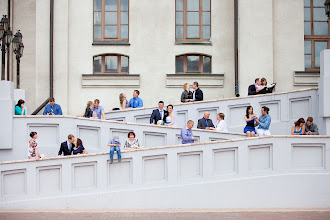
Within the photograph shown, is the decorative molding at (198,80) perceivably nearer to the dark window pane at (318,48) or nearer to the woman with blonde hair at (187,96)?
the dark window pane at (318,48)

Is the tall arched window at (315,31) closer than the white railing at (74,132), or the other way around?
the white railing at (74,132)

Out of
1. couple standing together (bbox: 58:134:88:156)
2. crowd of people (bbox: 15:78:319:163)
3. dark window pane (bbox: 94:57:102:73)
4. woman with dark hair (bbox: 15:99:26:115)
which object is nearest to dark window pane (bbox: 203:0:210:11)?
dark window pane (bbox: 94:57:102:73)

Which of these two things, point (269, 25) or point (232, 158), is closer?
point (232, 158)

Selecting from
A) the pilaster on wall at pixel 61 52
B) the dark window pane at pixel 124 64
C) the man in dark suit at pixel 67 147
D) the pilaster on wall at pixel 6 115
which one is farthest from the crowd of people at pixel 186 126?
the pilaster on wall at pixel 61 52

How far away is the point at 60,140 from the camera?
21156 millimetres

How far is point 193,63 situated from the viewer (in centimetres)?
2923

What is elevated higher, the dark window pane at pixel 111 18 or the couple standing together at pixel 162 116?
the dark window pane at pixel 111 18

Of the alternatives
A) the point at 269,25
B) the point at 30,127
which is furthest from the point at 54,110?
the point at 269,25

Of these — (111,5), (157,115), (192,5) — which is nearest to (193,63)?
(192,5)

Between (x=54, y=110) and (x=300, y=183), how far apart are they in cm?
899

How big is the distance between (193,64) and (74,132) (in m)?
9.53

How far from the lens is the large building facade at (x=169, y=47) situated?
92.4ft

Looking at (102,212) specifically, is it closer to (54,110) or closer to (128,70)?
(54,110)

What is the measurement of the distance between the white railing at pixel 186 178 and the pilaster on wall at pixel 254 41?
9339 millimetres
